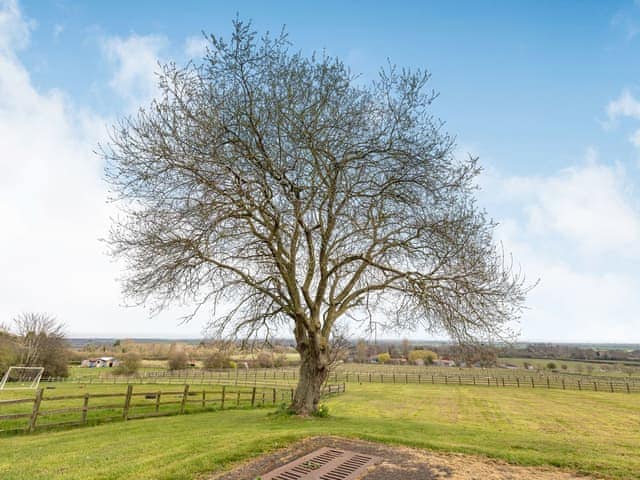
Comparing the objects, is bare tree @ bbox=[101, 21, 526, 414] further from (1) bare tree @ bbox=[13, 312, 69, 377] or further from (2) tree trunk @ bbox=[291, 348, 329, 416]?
(1) bare tree @ bbox=[13, 312, 69, 377]

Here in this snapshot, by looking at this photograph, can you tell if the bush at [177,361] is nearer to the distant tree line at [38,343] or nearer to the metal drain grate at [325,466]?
the distant tree line at [38,343]

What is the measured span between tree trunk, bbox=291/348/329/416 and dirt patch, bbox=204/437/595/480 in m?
4.61

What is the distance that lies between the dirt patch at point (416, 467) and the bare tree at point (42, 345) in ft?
184

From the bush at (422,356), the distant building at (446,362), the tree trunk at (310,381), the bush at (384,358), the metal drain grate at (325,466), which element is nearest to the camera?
the metal drain grate at (325,466)

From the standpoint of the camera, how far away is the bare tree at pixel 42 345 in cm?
4678

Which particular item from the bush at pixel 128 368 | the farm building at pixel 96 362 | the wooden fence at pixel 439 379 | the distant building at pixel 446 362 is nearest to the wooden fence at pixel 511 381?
the wooden fence at pixel 439 379

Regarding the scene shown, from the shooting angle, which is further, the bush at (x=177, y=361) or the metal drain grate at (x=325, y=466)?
the bush at (x=177, y=361)

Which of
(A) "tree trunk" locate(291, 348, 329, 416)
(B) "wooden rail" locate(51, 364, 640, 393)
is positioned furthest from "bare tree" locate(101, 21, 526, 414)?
(B) "wooden rail" locate(51, 364, 640, 393)

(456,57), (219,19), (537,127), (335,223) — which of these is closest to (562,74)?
(537,127)

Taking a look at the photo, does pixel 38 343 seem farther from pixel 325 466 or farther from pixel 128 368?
pixel 325 466

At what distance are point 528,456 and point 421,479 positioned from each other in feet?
8.79

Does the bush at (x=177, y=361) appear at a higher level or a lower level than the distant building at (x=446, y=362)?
lower

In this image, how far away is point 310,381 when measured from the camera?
10.5 meters

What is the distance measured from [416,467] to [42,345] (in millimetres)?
61190
